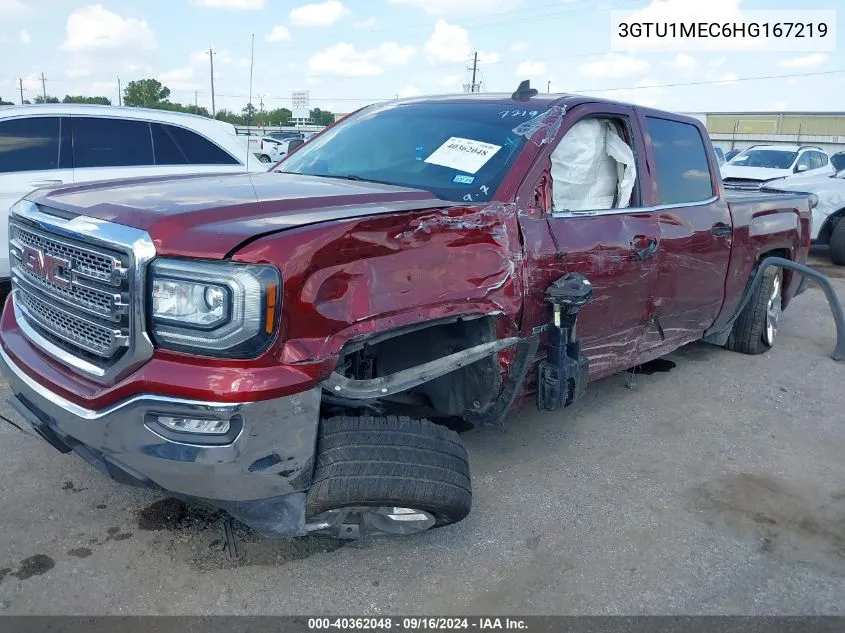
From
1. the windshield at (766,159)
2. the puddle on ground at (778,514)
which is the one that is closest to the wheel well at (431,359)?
the puddle on ground at (778,514)

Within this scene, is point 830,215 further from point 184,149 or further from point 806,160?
point 184,149

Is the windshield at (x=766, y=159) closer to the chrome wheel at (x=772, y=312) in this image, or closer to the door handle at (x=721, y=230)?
the chrome wheel at (x=772, y=312)

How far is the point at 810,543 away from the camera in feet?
10.2

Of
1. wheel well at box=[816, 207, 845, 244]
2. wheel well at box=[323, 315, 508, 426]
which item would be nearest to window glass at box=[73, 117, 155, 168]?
wheel well at box=[323, 315, 508, 426]

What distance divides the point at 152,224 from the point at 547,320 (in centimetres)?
176

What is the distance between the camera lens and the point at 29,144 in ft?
19.9

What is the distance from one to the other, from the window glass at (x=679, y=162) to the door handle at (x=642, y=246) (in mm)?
368

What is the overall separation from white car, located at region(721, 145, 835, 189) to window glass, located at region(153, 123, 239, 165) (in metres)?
9.78

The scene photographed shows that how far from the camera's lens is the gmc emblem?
8.25ft

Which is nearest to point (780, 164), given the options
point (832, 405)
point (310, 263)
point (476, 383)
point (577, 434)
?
point (832, 405)

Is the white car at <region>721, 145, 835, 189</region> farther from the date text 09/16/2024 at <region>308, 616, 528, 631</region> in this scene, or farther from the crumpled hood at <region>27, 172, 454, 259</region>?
the date text 09/16/2024 at <region>308, 616, 528, 631</region>

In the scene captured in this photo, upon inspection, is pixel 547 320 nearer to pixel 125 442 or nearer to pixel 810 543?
pixel 810 543

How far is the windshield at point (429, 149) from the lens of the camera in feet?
10.7

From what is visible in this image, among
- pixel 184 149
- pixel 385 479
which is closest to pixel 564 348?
pixel 385 479
